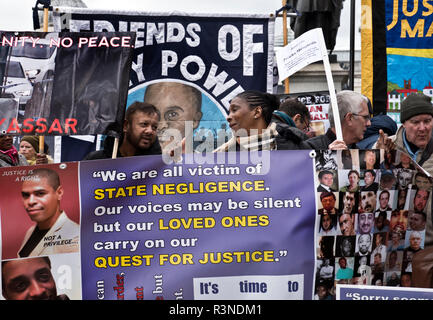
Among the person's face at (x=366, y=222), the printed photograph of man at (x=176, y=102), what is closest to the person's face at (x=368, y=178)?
the person's face at (x=366, y=222)

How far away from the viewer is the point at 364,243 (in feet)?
10.4

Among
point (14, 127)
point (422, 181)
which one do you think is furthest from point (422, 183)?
point (14, 127)

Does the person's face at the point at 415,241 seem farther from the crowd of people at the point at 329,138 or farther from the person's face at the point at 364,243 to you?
the person's face at the point at 364,243

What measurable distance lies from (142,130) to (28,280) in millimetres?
1429

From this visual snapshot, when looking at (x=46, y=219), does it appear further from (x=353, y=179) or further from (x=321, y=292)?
(x=353, y=179)

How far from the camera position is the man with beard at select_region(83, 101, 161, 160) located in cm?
421

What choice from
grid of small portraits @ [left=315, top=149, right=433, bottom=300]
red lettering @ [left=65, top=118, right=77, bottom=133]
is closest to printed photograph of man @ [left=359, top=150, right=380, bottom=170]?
grid of small portraits @ [left=315, top=149, right=433, bottom=300]

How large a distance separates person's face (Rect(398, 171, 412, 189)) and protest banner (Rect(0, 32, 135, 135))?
1.64 metres

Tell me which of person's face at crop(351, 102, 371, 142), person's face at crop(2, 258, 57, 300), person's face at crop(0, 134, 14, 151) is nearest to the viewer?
person's face at crop(2, 258, 57, 300)

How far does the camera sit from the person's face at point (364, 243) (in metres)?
3.17

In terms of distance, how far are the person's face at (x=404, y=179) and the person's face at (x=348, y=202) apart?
0.26m

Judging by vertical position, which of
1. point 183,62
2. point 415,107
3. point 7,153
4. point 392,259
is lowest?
point 392,259

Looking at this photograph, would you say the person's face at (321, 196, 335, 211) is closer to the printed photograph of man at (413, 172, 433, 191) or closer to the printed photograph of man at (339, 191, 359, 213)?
the printed photograph of man at (339, 191, 359, 213)
